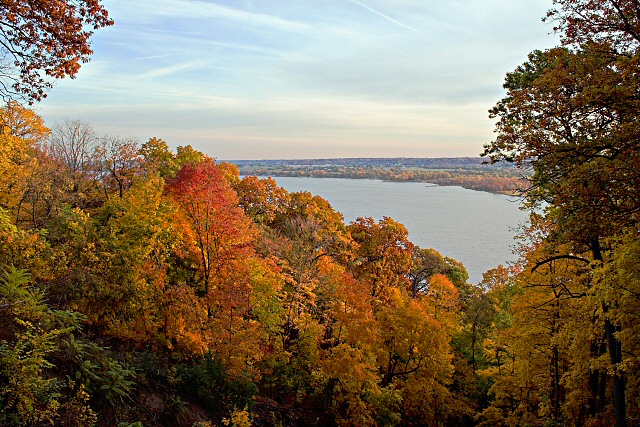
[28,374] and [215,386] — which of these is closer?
[28,374]

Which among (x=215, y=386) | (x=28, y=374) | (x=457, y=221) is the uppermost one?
(x=28, y=374)

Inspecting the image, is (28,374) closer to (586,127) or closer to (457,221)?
(586,127)

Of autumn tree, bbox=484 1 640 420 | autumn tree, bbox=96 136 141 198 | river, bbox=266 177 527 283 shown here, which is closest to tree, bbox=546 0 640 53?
autumn tree, bbox=484 1 640 420

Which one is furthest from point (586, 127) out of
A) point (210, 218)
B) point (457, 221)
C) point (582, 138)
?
point (457, 221)

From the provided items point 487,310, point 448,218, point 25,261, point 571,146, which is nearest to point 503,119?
point 571,146

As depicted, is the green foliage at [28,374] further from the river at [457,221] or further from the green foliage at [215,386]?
the river at [457,221]

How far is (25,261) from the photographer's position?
12414 mm

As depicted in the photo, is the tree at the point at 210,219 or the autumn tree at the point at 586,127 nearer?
the autumn tree at the point at 586,127

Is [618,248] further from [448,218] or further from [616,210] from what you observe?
[448,218]

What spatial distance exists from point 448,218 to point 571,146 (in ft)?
249

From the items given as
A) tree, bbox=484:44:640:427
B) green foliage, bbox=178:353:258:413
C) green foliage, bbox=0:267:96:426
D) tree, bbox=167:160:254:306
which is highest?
tree, bbox=484:44:640:427

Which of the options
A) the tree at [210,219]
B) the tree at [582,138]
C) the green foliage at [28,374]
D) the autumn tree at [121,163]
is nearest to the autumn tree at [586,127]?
the tree at [582,138]

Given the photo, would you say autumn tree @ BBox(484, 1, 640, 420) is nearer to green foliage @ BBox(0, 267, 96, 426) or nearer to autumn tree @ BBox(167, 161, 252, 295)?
green foliage @ BBox(0, 267, 96, 426)

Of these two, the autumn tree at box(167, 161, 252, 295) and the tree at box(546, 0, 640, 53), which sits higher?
the tree at box(546, 0, 640, 53)
